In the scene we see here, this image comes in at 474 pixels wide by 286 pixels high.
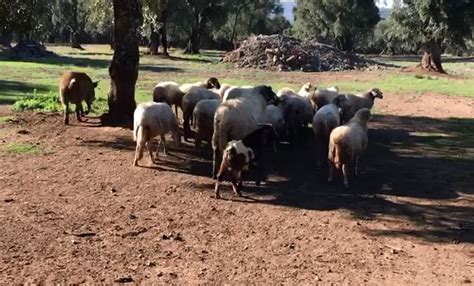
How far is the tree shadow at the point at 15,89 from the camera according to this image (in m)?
20.2

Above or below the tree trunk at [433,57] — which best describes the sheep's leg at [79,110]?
below

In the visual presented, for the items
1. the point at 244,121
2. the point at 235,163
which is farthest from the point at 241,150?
the point at 244,121

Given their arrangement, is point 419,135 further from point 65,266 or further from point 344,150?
point 65,266

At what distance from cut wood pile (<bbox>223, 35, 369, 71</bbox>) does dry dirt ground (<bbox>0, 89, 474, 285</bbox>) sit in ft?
78.5

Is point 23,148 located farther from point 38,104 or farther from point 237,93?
point 38,104

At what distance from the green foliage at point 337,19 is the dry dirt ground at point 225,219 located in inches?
2012

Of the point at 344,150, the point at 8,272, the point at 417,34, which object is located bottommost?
the point at 8,272

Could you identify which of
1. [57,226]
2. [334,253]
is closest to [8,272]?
[57,226]

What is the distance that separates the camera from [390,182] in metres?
10.9

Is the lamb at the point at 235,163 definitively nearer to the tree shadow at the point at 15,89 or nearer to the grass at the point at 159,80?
the grass at the point at 159,80

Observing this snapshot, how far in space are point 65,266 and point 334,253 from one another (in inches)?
126

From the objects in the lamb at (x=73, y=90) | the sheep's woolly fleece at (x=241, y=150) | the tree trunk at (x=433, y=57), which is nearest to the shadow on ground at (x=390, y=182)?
the sheep's woolly fleece at (x=241, y=150)

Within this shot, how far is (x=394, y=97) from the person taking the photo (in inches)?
904

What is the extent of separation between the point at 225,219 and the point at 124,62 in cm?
725
